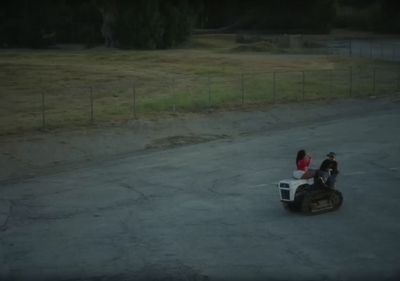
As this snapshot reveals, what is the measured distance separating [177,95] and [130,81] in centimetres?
710

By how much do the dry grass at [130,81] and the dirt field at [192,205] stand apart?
4142 mm

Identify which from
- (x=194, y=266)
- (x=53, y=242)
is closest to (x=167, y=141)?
(x=53, y=242)

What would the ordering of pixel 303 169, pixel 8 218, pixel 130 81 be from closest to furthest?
1. pixel 303 169
2. pixel 8 218
3. pixel 130 81

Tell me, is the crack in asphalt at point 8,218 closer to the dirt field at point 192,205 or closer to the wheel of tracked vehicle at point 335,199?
the dirt field at point 192,205

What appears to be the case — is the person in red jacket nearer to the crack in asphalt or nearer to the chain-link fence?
the crack in asphalt

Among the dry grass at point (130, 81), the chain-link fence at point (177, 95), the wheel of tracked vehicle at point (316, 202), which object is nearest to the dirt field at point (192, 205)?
the wheel of tracked vehicle at point (316, 202)

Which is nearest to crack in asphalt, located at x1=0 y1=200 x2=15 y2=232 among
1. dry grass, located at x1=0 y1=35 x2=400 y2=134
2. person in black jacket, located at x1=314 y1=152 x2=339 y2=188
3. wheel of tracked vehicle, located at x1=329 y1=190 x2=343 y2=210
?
person in black jacket, located at x1=314 y1=152 x2=339 y2=188

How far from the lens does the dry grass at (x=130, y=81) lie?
34.9 meters

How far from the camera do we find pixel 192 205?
1769 centimetres

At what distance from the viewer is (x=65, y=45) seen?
85.2 metres

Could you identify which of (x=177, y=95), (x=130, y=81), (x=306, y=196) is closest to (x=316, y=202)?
(x=306, y=196)

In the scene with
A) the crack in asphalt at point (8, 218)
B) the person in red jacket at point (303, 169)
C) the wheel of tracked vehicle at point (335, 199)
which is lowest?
the crack in asphalt at point (8, 218)

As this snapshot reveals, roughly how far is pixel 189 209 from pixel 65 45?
71.0m

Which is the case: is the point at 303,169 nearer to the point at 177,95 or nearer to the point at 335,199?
the point at 335,199
